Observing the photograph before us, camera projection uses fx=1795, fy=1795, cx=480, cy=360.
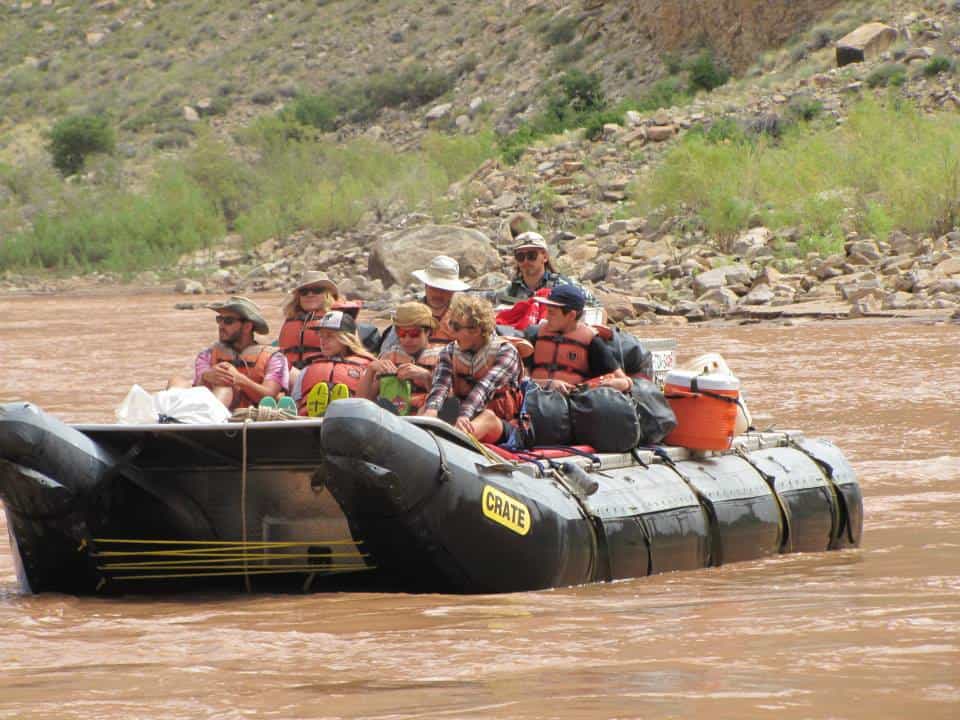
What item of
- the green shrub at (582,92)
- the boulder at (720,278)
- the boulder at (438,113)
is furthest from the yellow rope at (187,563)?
the boulder at (438,113)

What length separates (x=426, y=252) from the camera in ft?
102

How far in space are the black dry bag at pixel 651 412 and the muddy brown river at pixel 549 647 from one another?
2.28 ft

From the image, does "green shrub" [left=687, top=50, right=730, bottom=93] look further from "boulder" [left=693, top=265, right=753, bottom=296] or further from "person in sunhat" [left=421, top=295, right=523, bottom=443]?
"person in sunhat" [left=421, top=295, right=523, bottom=443]

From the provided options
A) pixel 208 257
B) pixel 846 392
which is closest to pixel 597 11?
pixel 208 257

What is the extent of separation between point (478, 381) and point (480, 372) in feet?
0.13

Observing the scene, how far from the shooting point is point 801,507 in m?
9.02

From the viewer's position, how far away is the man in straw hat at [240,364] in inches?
338

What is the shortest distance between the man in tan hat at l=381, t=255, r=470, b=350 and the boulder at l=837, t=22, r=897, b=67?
30526 millimetres

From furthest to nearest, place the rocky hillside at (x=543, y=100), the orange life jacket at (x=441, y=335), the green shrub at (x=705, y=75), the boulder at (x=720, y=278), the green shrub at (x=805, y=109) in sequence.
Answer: the green shrub at (x=705, y=75), the green shrub at (x=805, y=109), the rocky hillside at (x=543, y=100), the boulder at (x=720, y=278), the orange life jacket at (x=441, y=335)

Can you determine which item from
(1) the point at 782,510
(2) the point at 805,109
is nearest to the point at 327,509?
(1) the point at 782,510

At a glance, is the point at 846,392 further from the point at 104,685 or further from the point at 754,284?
the point at 104,685

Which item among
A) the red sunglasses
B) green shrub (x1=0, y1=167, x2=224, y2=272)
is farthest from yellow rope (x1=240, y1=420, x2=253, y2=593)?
green shrub (x1=0, y1=167, x2=224, y2=272)

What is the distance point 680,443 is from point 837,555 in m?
1.03

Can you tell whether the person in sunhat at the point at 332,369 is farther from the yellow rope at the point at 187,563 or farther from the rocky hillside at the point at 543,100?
the rocky hillside at the point at 543,100
